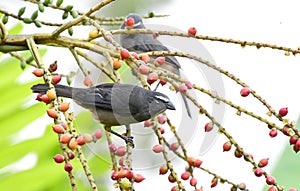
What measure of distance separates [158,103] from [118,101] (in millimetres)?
168

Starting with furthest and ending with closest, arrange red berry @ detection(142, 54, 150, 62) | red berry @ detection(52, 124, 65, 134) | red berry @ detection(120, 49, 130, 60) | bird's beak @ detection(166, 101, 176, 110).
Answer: bird's beak @ detection(166, 101, 176, 110) → red berry @ detection(142, 54, 150, 62) → red berry @ detection(120, 49, 130, 60) → red berry @ detection(52, 124, 65, 134)

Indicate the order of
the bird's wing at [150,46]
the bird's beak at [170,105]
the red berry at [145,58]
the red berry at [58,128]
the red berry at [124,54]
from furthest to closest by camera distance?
1. the bird's wing at [150,46]
2. the bird's beak at [170,105]
3. the red berry at [145,58]
4. the red berry at [124,54]
5. the red berry at [58,128]

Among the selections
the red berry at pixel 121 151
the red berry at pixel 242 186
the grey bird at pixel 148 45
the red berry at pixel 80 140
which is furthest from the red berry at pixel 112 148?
the grey bird at pixel 148 45

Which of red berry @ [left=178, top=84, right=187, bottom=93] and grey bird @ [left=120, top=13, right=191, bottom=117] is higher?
red berry @ [left=178, top=84, right=187, bottom=93]

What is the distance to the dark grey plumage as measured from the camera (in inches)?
54.9

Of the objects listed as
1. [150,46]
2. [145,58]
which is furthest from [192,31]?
[150,46]

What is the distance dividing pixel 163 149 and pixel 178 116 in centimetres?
25

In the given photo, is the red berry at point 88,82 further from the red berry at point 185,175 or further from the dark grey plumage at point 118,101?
the red berry at point 185,175

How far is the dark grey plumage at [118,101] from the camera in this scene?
1394mm

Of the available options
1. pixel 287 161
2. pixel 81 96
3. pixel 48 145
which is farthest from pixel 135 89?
pixel 287 161

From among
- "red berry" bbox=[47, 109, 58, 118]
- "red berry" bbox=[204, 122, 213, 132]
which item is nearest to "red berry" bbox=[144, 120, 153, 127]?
"red berry" bbox=[204, 122, 213, 132]

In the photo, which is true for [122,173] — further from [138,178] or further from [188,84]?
[188,84]

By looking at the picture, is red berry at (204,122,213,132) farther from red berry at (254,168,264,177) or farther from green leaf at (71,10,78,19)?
green leaf at (71,10,78,19)

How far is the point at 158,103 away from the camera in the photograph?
54.2 inches
